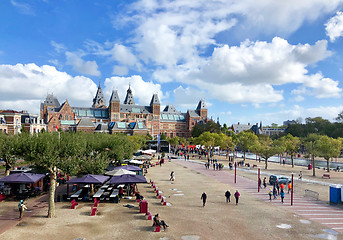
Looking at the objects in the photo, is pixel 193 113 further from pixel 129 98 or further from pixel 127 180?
pixel 127 180

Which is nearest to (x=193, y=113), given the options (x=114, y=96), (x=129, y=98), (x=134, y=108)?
(x=134, y=108)

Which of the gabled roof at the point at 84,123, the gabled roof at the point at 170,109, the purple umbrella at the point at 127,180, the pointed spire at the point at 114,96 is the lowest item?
the purple umbrella at the point at 127,180

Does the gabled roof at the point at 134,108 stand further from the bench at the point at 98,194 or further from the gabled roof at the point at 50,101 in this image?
the bench at the point at 98,194

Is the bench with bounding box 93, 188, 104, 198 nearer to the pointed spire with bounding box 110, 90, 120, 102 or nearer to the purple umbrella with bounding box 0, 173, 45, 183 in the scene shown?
the purple umbrella with bounding box 0, 173, 45, 183

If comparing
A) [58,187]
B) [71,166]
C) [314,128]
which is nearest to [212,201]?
[71,166]

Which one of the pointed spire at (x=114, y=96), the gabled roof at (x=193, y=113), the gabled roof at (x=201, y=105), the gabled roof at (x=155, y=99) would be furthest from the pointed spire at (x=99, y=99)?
the gabled roof at (x=201, y=105)

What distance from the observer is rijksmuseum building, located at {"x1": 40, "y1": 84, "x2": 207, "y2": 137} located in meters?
113

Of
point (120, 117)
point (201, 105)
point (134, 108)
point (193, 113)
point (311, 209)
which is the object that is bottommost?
point (311, 209)

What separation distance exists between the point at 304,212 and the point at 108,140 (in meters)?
24.2

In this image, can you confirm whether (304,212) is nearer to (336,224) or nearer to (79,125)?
(336,224)

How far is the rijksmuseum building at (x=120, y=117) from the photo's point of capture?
11299cm

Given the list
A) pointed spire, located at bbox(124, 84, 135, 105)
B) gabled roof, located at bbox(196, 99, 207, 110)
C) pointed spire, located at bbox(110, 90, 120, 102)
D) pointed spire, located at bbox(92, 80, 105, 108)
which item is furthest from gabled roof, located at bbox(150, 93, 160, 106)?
pointed spire, located at bbox(92, 80, 105, 108)

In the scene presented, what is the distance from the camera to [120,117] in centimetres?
14212

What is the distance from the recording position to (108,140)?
33.9 metres
